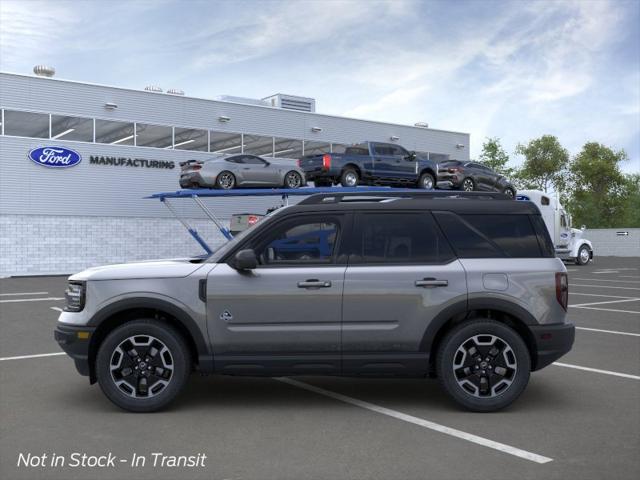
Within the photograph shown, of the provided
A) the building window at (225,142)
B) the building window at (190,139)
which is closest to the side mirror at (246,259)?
the building window at (190,139)

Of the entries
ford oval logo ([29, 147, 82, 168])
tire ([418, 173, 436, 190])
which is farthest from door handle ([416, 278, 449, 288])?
ford oval logo ([29, 147, 82, 168])

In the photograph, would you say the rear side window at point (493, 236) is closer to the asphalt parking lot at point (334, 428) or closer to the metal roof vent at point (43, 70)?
the asphalt parking lot at point (334, 428)

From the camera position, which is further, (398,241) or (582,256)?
(582,256)

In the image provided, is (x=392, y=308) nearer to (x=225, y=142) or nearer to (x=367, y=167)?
(x=367, y=167)

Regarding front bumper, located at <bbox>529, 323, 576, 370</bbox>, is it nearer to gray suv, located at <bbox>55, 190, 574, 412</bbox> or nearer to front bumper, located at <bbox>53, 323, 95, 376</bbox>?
gray suv, located at <bbox>55, 190, 574, 412</bbox>

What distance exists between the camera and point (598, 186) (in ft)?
234

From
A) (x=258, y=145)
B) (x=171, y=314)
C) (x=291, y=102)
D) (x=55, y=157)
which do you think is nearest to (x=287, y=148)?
(x=258, y=145)

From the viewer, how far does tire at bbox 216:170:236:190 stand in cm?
2227

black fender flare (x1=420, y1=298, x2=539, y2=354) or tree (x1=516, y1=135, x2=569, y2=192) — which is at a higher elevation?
tree (x1=516, y1=135, x2=569, y2=192)

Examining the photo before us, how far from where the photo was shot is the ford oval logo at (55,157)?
27.3 m

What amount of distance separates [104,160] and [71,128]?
5.93 feet

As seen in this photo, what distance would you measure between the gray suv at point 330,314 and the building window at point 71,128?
78.4 feet

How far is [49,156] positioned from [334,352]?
973 inches

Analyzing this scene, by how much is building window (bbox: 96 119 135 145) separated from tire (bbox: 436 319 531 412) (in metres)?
25.7
